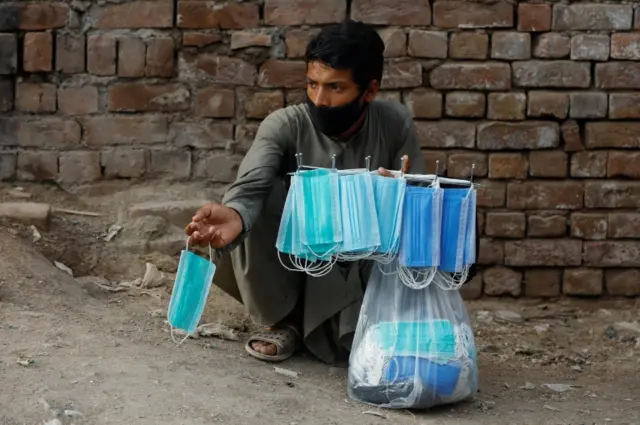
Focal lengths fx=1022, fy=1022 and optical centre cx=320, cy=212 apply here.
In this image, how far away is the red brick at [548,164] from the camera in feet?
14.9

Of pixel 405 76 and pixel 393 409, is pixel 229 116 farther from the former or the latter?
pixel 393 409

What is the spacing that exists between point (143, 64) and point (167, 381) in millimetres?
1858

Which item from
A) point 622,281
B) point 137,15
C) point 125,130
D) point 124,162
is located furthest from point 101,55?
point 622,281

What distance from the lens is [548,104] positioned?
14.8 ft

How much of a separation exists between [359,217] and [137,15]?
1853 millimetres

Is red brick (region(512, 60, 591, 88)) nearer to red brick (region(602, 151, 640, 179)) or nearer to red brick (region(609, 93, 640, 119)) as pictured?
red brick (region(609, 93, 640, 119))

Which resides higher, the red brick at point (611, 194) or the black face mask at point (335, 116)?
the black face mask at point (335, 116)

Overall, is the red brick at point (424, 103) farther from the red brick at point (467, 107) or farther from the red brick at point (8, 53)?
the red brick at point (8, 53)

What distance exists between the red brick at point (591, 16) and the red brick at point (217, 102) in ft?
4.79

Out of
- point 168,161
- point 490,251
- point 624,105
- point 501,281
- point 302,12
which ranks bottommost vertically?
point 501,281

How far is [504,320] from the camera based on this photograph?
4531 millimetres

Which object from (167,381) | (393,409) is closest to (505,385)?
(393,409)

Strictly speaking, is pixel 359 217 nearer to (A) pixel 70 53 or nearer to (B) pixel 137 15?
(B) pixel 137 15

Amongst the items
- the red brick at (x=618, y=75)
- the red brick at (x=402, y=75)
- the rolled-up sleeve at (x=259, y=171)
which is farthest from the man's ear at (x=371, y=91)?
the red brick at (x=618, y=75)
